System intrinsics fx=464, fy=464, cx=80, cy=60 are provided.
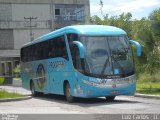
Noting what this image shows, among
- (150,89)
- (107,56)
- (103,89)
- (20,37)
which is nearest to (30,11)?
(20,37)

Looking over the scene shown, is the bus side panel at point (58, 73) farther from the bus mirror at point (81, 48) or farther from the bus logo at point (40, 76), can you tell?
the bus mirror at point (81, 48)

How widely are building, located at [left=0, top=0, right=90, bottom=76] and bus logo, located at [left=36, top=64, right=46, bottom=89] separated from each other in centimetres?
4649

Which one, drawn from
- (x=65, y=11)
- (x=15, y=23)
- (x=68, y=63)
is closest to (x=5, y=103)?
(x=68, y=63)

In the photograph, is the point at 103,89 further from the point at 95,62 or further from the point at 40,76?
the point at 40,76

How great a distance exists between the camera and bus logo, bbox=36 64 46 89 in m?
26.3

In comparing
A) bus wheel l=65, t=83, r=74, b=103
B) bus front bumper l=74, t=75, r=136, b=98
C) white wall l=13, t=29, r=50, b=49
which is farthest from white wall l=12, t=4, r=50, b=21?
bus front bumper l=74, t=75, r=136, b=98

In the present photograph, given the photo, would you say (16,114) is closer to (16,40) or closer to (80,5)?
(16,40)

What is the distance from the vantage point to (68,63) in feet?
69.7

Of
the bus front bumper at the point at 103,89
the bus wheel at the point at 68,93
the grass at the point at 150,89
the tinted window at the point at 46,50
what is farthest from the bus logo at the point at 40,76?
the bus front bumper at the point at 103,89

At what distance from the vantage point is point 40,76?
2700 cm

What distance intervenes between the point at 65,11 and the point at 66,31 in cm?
5831

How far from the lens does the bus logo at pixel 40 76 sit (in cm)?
2627

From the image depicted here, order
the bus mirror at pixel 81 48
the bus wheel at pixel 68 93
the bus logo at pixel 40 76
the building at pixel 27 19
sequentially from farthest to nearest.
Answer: the building at pixel 27 19 < the bus logo at pixel 40 76 < the bus wheel at pixel 68 93 < the bus mirror at pixel 81 48

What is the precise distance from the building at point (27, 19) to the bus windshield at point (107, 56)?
2111 inches
